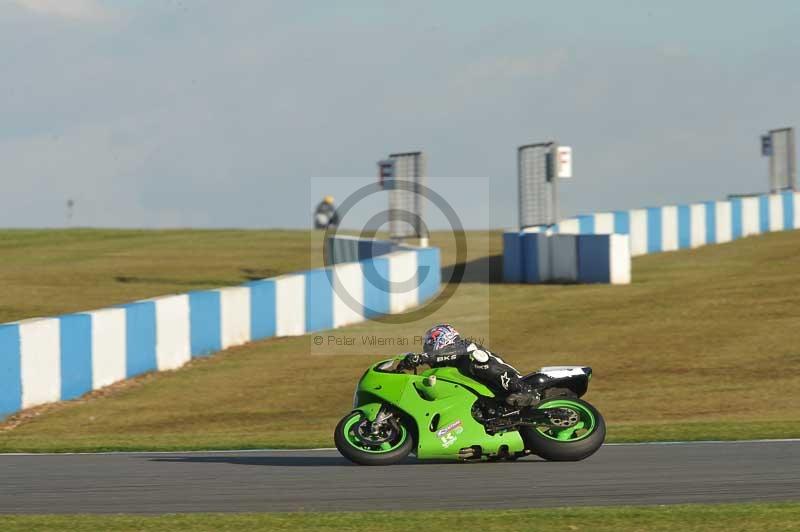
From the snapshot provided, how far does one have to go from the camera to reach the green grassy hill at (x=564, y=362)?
12.4m

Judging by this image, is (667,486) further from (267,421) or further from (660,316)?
Result: (660,316)

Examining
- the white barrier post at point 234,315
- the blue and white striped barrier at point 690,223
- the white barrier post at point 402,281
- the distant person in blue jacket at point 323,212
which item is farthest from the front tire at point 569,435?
the distant person in blue jacket at point 323,212

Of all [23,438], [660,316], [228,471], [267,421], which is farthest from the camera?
[660,316]

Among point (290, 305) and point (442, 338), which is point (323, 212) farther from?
point (442, 338)

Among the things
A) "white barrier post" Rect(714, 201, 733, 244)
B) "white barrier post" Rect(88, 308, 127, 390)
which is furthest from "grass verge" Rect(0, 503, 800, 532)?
"white barrier post" Rect(714, 201, 733, 244)

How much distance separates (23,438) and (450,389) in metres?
4.72

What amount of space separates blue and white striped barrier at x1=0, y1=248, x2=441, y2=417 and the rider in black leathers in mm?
5564

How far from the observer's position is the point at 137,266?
30.0 m

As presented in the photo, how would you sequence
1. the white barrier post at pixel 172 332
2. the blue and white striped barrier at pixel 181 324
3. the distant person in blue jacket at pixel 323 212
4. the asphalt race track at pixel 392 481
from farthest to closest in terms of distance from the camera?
the distant person in blue jacket at pixel 323 212
the white barrier post at pixel 172 332
the blue and white striped barrier at pixel 181 324
the asphalt race track at pixel 392 481

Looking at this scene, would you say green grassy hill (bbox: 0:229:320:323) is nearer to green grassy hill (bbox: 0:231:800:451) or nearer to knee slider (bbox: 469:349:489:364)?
green grassy hill (bbox: 0:231:800:451)

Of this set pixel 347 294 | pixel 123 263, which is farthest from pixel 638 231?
pixel 123 263

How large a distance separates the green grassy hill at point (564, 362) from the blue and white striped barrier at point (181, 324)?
0.82 ft

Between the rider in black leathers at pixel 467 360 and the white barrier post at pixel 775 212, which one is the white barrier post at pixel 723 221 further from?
the rider in black leathers at pixel 467 360

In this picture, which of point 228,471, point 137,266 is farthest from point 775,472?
point 137,266
